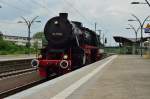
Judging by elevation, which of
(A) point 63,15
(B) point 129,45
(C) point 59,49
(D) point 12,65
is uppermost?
(A) point 63,15

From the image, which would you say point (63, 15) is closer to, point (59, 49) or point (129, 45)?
point (59, 49)

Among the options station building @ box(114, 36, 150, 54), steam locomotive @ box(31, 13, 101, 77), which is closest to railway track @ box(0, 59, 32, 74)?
steam locomotive @ box(31, 13, 101, 77)

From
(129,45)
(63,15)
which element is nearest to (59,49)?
(63,15)

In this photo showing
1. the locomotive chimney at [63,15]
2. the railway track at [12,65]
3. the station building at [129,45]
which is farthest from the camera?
the station building at [129,45]

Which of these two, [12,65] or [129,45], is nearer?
[12,65]

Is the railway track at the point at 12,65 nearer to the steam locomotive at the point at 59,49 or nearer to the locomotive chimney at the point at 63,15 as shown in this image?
the steam locomotive at the point at 59,49

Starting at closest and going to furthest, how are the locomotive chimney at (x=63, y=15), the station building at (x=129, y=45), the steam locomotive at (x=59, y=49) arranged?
the steam locomotive at (x=59, y=49) → the locomotive chimney at (x=63, y=15) → the station building at (x=129, y=45)

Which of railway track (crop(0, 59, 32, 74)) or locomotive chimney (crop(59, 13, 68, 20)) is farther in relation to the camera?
railway track (crop(0, 59, 32, 74))

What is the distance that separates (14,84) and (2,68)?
9841mm

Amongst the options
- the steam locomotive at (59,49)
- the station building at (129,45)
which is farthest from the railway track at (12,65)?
the station building at (129,45)

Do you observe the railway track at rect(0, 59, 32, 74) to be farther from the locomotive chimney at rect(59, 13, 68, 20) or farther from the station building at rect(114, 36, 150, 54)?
the station building at rect(114, 36, 150, 54)

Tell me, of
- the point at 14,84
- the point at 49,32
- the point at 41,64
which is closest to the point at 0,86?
the point at 14,84

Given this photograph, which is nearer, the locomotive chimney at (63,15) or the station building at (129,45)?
the locomotive chimney at (63,15)

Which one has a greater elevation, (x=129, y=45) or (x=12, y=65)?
(x=129, y=45)
